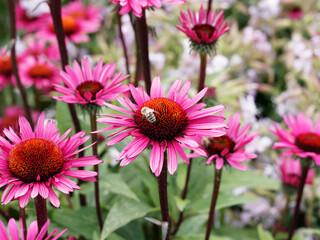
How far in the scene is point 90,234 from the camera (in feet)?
2.67

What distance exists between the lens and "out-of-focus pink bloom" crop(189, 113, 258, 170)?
26.5 inches

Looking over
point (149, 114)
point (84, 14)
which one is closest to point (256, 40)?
point (84, 14)

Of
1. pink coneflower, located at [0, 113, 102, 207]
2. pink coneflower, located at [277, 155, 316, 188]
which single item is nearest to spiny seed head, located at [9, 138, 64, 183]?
pink coneflower, located at [0, 113, 102, 207]

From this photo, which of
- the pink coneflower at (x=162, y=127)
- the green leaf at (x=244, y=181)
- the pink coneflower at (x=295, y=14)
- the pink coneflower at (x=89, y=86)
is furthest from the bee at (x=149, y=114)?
the pink coneflower at (x=295, y=14)

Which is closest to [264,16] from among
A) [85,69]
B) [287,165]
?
[287,165]

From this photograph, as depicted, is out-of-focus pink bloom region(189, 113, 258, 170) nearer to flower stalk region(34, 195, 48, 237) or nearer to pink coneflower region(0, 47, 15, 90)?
flower stalk region(34, 195, 48, 237)

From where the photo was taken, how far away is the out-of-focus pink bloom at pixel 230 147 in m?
0.67

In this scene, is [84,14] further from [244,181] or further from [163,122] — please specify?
[163,122]

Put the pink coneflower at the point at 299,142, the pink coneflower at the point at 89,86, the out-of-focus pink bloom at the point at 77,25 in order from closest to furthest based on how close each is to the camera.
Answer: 1. the pink coneflower at the point at 89,86
2. the pink coneflower at the point at 299,142
3. the out-of-focus pink bloom at the point at 77,25

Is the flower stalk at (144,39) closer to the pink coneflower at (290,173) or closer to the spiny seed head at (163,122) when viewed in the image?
the spiny seed head at (163,122)

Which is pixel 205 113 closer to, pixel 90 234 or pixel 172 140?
pixel 172 140

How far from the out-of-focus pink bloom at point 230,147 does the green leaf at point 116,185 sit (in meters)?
0.17

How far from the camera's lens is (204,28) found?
2.50 ft

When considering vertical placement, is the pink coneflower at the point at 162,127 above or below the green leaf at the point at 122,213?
above
